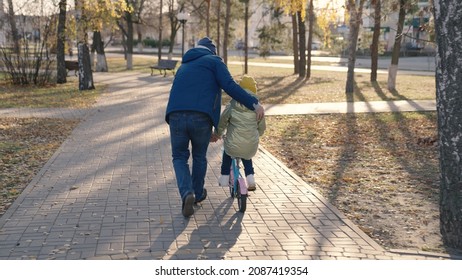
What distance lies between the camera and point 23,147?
919cm

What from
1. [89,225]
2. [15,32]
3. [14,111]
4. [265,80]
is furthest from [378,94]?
[89,225]

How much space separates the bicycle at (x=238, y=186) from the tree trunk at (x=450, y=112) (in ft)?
6.04

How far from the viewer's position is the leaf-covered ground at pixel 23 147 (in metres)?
6.64

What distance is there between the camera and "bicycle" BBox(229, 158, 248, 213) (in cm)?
532

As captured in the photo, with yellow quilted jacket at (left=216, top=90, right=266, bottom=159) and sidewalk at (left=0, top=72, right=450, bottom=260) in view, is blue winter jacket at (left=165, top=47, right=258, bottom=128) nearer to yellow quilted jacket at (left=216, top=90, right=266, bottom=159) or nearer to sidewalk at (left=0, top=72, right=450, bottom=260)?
yellow quilted jacket at (left=216, top=90, right=266, bottom=159)

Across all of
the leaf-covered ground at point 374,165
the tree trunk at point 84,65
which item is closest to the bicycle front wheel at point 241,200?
the leaf-covered ground at point 374,165

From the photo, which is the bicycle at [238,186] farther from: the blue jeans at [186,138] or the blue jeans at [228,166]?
the blue jeans at [186,138]

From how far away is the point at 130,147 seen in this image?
9.07m

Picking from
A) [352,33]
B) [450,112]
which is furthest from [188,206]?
[352,33]

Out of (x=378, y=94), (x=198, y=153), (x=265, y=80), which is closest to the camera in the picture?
(x=198, y=153)

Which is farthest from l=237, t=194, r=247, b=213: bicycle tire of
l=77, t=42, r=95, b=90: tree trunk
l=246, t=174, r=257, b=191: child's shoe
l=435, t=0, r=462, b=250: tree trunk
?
l=77, t=42, r=95, b=90: tree trunk

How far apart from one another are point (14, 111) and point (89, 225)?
394 inches

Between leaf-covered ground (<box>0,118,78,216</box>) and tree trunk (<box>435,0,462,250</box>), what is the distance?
14.2 ft

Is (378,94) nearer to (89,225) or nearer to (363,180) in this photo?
(363,180)
